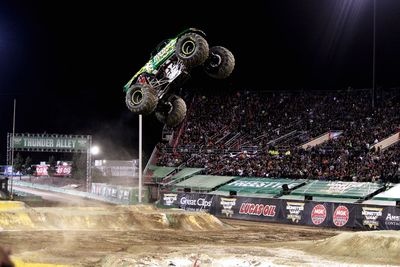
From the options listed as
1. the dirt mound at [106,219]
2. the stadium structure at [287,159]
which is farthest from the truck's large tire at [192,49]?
the stadium structure at [287,159]

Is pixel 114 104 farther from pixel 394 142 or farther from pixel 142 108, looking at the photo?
pixel 142 108

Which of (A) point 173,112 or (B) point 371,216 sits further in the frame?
(B) point 371,216

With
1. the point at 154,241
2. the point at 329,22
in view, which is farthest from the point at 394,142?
the point at 154,241

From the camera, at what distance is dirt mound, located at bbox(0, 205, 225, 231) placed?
71.1 ft

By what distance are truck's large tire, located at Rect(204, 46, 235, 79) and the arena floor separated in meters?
6.24

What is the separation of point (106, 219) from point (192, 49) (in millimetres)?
9114

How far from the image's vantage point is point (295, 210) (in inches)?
1103

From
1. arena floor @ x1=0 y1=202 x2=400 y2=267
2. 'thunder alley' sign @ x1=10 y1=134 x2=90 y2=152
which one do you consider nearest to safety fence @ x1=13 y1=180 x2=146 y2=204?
'thunder alley' sign @ x1=10 y1=134 x2=90 y2=152

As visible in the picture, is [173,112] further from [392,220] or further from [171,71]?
[392,220]

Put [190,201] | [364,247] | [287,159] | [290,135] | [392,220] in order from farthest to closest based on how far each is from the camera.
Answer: [290,135] → [287,159] → [190,201] → [392,220] → [364,247]

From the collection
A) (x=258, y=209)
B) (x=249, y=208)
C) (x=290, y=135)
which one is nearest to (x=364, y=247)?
(x=258, y=209)

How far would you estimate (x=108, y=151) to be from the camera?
71.4 m

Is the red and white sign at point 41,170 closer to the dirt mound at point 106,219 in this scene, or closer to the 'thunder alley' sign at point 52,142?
the 'thunder alley' sign at point 52,142

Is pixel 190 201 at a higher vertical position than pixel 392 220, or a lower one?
higher
